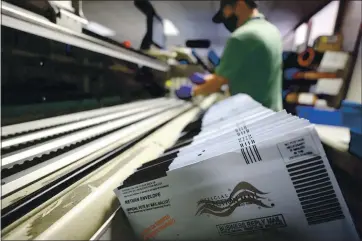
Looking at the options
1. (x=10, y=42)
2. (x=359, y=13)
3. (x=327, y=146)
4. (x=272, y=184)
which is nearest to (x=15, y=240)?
(x=272, y=184)

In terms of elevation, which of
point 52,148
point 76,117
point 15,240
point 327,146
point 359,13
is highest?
point 359,13

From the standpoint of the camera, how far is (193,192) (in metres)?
0.51

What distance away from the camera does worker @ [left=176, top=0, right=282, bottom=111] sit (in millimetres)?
1753

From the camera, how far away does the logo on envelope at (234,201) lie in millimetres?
473

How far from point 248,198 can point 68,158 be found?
60 cm

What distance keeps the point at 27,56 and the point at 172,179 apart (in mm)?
2149

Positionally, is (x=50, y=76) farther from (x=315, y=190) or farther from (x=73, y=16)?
(x=315, y=190)

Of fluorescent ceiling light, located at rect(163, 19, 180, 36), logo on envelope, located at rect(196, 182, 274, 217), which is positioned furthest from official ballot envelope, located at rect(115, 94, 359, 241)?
fluorescent ceiling light, located at rect(163, 19, 180, 36)

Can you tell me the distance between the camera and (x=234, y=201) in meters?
0.49

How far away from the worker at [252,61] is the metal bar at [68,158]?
86 cm

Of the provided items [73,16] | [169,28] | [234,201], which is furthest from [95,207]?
[169,28]

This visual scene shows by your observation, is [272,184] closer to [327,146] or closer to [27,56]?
[327,146]

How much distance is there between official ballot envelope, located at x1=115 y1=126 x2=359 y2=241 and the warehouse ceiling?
472 cm

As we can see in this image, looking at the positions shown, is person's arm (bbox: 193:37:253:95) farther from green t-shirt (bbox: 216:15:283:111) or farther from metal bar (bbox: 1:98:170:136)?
metal bar (bbox: 1:98:170:136)
